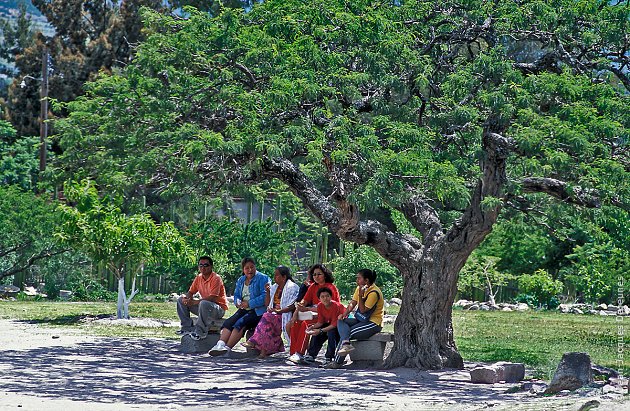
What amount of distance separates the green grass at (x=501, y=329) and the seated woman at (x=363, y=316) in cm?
238

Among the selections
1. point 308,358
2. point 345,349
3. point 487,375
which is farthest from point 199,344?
point 487,375

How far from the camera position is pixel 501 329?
2419 cm

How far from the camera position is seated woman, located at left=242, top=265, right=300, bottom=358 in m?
15.6

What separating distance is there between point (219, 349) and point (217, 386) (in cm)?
311

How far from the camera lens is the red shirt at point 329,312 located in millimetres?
15078

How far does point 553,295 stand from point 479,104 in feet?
69.8

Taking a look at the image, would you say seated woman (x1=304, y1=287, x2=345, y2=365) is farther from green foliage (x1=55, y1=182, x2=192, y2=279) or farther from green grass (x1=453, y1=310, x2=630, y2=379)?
green foliage (x1=55, y1=182, x2=192, y2=279)

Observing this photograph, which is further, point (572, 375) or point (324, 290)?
point (324, 290)

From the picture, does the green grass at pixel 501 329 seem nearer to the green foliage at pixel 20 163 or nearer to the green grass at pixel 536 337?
the green grass at pixel 536 337

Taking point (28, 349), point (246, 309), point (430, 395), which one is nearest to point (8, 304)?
point (28, 349)

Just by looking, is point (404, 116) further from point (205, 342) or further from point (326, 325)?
point (205, 342)

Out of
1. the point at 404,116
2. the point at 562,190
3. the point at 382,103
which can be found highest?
the point at 382,103

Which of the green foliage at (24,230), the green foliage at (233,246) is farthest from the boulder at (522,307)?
the green foliage at (24,230)

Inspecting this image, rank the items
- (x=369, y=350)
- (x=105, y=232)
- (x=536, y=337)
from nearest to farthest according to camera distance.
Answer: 1. (x=369, y=350)
2. (x=105, y=232)
3. (x=536, y=337)
